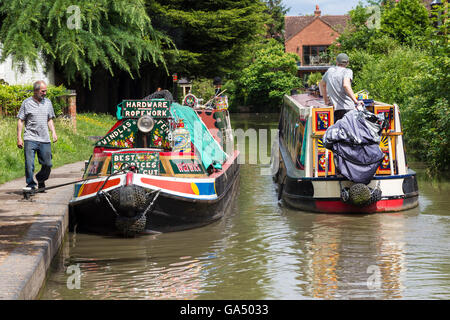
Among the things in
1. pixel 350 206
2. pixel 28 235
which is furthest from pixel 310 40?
pixel 28 235

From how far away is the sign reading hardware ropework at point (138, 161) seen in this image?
10438 millimetres

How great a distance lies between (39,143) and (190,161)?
8.01ft

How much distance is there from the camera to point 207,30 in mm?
33812

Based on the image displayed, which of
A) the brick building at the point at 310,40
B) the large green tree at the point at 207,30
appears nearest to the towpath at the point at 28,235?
the large green tree at the point at 207,30

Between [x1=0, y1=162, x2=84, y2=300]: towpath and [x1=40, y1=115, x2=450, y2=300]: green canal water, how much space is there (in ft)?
1.07

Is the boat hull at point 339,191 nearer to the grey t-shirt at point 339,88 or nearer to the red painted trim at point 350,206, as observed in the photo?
the red painted trim at point 350,206

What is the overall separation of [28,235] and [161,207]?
2.19 metres

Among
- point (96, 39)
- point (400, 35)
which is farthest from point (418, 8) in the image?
point (96, 39)

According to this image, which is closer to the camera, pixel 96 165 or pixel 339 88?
pixel 96 165

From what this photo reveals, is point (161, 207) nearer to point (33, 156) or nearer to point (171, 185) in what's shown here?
point (171, 185)

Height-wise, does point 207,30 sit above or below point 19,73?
above

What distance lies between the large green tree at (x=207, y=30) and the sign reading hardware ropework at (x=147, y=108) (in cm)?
2121

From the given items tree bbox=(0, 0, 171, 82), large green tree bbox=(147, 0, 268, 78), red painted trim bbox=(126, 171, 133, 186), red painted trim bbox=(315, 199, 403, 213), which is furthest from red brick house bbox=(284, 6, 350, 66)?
red painted trim bbox=(126, 171, 133, 186)
